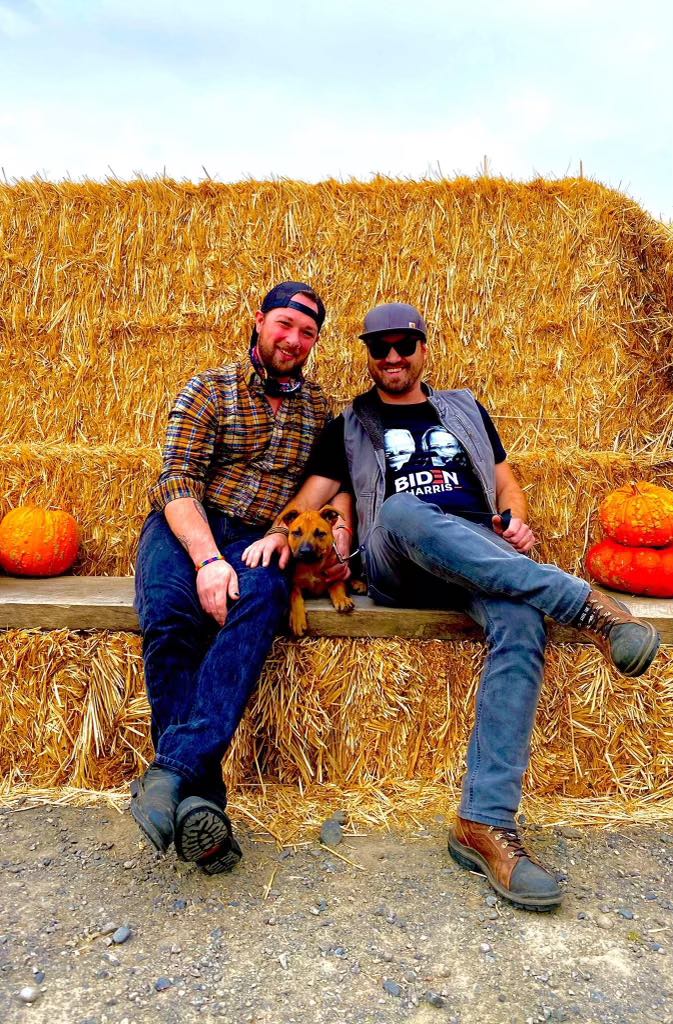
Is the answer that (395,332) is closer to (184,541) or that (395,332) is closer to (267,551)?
(267,551)

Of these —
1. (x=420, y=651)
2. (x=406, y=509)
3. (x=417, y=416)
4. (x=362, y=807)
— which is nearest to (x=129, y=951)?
(x=362, y=807)

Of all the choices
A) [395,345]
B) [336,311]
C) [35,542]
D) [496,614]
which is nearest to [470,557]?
[496,614]

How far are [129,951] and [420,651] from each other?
148 cm

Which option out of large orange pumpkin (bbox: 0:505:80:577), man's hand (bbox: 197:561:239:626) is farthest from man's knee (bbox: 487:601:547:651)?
large orange pumpkin (bbox: 0:505:80:577)

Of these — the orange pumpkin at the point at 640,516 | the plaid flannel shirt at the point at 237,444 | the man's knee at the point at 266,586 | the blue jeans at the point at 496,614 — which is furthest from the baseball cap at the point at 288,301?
the orange pumpkin at the point at 640,516

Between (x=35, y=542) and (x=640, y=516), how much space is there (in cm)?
298

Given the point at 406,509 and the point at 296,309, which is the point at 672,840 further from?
the point at 296,309

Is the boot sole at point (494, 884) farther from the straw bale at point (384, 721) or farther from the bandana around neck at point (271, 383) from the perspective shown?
the bandana around neck at point (271, 383)

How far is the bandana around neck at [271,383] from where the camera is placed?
324cm

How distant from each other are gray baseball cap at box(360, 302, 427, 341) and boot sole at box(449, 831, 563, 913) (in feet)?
6.96

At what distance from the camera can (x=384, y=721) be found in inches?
117

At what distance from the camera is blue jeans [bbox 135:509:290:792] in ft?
7.45

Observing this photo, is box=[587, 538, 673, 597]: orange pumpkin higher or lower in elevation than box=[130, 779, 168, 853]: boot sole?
higher

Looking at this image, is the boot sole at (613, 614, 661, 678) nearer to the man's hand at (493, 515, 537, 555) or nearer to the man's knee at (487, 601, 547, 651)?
the man's knee at (487, 601, 547, 651)
